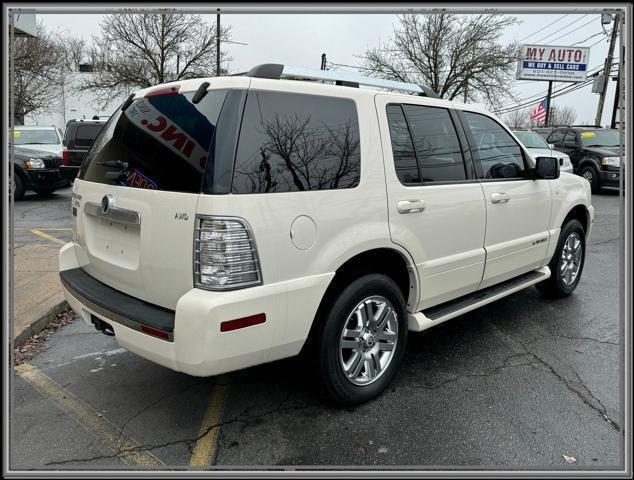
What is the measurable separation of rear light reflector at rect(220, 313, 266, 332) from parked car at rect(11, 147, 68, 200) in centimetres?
1147

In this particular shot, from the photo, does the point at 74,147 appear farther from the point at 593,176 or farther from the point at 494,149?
the point at 593,176

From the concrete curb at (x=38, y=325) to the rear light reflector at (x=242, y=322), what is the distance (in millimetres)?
2431

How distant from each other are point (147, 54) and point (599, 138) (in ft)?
71.5

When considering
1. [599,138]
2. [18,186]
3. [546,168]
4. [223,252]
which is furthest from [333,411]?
[599,138]

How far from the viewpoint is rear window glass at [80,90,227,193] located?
100 inches

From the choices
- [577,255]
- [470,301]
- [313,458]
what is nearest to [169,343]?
[313,458]

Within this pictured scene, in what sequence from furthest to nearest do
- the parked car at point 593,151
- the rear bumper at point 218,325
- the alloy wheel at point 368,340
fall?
1. the parked car at point 593,151
2. the alloy wheel at point 368,340
3. the rear bumper at point 218,325

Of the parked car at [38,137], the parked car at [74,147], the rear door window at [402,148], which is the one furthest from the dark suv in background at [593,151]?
the parked car at [38,137]

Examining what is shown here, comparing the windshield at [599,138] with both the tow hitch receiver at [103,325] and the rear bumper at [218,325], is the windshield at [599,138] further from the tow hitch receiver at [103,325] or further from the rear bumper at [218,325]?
the tow hitch receiver at [103,325]

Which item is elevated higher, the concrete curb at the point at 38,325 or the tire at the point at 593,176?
the tire at the point at 593,176

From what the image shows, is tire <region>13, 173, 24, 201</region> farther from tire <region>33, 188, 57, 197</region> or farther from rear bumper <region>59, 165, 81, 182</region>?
rear bumper <region>59, 165, 81, 182</region>

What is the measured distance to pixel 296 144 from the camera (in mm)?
2719

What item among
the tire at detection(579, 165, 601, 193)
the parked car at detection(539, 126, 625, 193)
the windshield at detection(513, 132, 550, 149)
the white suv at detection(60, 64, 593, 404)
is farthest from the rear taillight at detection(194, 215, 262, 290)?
the tire at detection(579, 165, 601, 193)

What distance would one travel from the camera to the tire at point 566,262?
4.98m
